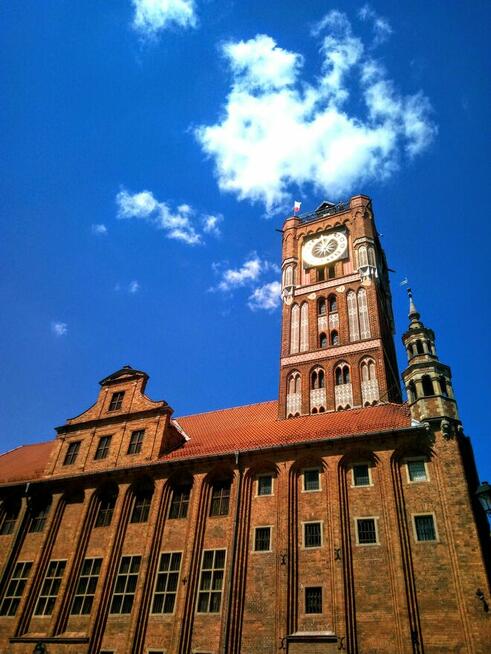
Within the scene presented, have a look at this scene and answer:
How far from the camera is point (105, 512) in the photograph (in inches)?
1094

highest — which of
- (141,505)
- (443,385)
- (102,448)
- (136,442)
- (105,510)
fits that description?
(443,385)

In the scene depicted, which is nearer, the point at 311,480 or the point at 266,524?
the point at 266,524

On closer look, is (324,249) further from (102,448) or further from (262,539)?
(262,539)

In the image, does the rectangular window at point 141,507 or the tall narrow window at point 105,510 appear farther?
the tall narrow window at point 105,510

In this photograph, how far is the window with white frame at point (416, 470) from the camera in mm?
22484

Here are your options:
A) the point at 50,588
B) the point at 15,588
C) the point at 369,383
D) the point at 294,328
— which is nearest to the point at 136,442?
the point at 50,588

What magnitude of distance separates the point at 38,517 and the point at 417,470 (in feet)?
70.4

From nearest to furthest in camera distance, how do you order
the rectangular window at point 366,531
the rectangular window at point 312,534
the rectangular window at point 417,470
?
the rectangular window at point 366,531
the rectangular window at point 312,534
the rectangular window at point 417,470

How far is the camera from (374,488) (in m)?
22.9

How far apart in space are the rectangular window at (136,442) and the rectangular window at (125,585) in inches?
240

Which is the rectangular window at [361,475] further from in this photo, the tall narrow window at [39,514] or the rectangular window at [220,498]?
the tall narrow window at [39,514]

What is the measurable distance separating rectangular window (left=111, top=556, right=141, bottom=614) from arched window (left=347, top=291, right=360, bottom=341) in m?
19.6

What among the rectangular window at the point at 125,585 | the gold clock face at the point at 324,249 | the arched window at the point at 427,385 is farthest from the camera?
the gold clock face at the point at 324,249

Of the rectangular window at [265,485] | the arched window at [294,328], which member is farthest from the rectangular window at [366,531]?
the arched window at [294,328]
